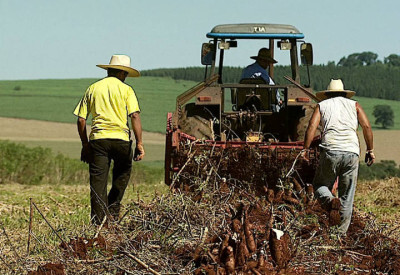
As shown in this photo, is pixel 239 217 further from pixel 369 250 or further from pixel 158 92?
pixel 158 92

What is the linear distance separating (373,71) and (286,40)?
45.3 metres

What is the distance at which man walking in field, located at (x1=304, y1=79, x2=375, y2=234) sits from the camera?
7.54 m

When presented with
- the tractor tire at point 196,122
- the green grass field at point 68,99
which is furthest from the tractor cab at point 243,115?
the green grass field at point 68,99

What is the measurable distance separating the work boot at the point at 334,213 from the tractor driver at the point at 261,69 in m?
3.09

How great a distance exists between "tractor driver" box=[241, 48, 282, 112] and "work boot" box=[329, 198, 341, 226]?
3087 mm

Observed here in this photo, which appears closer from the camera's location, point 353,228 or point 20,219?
point 353,228

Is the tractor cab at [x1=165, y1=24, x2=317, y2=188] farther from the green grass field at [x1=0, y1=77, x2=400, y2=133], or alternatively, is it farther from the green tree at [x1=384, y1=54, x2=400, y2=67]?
the green tree at [x1=384, y1=54, x2=400, y2=67]

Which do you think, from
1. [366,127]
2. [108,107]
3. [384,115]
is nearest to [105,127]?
[108,107]

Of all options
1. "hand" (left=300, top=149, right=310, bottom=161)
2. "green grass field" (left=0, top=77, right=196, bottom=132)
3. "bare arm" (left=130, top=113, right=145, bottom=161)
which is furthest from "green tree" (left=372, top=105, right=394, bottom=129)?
"bare arm" (left=130, top=113, right=145, bottom=161)

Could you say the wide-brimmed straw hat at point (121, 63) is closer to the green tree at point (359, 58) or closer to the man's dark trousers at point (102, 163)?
the man's dark trousers at point (102, 163)

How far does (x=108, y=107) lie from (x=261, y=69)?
286 cm

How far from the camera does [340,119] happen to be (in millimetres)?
7625

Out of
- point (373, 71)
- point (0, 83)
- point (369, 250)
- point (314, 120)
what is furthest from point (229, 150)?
point (0, 83)

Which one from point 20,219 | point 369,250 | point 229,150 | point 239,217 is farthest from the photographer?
point 20,219
